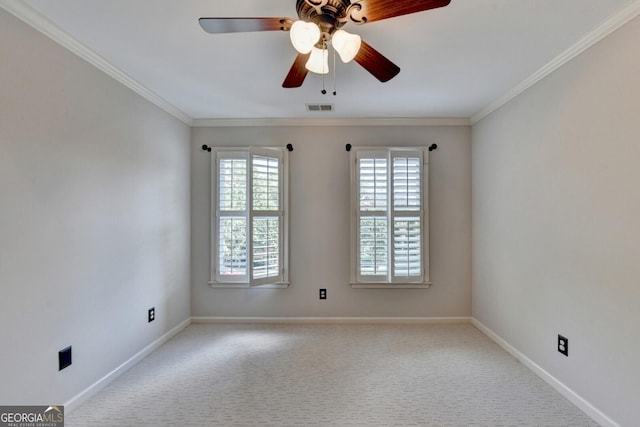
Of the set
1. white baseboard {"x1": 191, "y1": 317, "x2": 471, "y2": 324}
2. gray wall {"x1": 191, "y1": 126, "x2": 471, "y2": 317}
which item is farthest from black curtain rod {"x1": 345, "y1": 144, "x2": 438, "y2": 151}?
white baseboard {"x1": 191, "y1": 317, "x2": 471, "y2": 324}

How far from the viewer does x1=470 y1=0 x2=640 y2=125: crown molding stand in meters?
1.63

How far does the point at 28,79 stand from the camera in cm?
169

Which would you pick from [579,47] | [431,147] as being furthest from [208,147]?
[579,47]

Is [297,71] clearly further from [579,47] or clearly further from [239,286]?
[239,286]

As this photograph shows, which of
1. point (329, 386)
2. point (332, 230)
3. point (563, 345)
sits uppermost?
point (332, 230)

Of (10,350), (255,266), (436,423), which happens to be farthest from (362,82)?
(10,350)

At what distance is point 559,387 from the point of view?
214 cm

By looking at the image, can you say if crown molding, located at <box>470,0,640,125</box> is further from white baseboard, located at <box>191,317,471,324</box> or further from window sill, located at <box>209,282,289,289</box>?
window sill, located at <box>209,282,289,289</box>

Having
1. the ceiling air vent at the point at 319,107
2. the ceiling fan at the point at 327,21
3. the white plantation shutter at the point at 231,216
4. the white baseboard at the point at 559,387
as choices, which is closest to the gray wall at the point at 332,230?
the white plantation shutter at the point at 231,216

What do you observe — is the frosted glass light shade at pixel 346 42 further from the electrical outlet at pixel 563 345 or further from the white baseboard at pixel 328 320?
the white baseboard at pixel 328 320

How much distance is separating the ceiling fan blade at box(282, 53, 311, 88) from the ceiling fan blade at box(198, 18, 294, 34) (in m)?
0.26

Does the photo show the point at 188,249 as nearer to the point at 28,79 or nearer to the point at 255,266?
the point at 255,266

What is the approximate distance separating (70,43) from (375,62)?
2.00 metres

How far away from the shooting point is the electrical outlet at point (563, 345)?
2.08m
